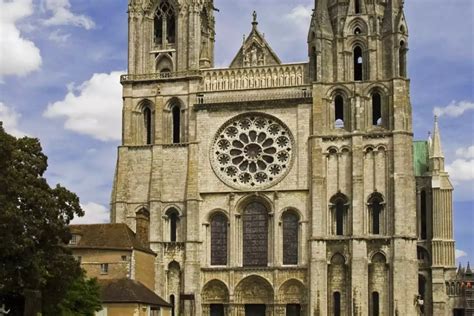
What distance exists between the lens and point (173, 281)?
64.4m

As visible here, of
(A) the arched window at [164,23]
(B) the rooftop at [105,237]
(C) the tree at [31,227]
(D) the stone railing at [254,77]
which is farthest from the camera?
(A) the arched window at [164,23]

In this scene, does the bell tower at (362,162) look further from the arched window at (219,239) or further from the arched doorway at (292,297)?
the arched window at (219,239)

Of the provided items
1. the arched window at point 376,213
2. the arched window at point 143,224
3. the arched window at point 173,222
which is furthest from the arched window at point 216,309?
the arched window at point 376,213

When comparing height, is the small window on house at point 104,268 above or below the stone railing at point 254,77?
below

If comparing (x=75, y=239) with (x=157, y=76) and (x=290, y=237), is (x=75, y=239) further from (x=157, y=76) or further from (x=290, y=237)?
(x=157, y=76)

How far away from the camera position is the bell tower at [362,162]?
61.0 meters

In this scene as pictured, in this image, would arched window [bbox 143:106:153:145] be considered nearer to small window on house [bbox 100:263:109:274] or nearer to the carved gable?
the carved gable

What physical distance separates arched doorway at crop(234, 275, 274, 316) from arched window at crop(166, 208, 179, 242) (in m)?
5.29

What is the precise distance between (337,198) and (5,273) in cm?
2779

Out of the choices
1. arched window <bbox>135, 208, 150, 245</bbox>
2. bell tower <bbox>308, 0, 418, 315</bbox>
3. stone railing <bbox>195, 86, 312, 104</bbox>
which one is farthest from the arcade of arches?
stone railing <bbox>195, 86, 312, 104</bbox>

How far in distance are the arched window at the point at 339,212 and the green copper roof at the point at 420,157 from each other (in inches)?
432

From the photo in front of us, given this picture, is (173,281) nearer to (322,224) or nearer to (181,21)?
(322,224)

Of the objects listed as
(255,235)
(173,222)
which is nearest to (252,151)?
(255,235)

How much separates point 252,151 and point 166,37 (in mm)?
10206
